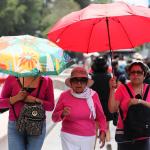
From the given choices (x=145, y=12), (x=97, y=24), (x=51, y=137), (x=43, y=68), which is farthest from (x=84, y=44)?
(x=51, y=137)

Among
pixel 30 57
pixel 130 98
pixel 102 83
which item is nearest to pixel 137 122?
pixel 130 98

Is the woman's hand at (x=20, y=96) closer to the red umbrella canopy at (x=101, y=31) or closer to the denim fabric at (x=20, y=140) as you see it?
the denim fabric at (x=20, y=140)

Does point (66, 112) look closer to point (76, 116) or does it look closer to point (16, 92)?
point (76, 116)

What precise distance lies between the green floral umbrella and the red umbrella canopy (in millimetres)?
491

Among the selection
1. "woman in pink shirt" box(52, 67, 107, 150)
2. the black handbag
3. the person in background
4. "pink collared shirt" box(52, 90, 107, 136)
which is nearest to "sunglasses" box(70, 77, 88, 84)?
"woman in pink shirt" box(52, 67, 107, 150)

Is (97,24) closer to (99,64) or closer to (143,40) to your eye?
(143,40)

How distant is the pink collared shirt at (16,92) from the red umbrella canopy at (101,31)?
65 centimetres

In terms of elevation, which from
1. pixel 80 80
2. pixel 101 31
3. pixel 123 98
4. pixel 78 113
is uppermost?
pixel 101 31

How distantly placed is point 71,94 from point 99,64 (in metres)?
3.99

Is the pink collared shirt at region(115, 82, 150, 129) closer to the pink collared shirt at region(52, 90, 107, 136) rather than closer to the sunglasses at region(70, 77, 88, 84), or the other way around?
the pink collared shirt at region(52, 90, 107, 136)

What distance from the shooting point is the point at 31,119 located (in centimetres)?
493

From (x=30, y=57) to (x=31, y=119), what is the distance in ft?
2.24

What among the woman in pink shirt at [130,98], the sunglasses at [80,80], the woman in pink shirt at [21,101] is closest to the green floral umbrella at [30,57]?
the sunglasses at [80,80]

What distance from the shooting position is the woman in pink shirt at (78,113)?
5023 mm
